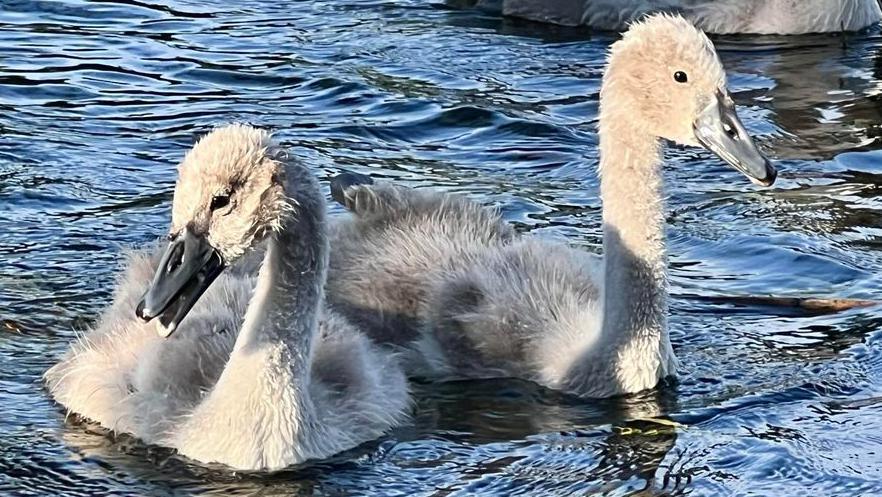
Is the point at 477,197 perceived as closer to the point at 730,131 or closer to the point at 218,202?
the point at 730,131

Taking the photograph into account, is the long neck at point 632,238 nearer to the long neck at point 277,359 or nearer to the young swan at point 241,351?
the young swan at point 241,351

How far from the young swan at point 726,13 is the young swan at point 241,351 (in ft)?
25.4

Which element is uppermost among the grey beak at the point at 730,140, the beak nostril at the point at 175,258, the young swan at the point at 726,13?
the grey beak at the point at 730,140

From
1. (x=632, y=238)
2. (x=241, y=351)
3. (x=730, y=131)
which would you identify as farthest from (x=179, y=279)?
(x=730, y=131)

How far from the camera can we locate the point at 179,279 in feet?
24.8

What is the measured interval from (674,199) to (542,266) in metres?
2.43

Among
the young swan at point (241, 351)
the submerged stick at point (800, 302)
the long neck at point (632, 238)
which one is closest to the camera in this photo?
the young swan at point (241, 351)

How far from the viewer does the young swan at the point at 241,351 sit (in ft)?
25.1

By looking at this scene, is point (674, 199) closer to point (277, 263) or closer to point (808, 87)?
point (808, 87)

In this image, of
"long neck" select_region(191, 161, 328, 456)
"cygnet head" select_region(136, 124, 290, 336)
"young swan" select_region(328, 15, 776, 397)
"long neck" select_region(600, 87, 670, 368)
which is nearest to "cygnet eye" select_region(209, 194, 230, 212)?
"cygnet head" select_region(136, 124, 290, 336)

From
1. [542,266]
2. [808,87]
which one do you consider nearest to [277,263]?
[542,266]

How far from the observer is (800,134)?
1307 cm

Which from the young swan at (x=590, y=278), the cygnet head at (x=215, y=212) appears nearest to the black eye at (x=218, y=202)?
the cygnet head at (x=215, y=212)

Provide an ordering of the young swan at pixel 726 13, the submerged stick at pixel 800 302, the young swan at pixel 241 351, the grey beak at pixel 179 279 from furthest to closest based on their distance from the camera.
→ the young swan at pixel 726 13 → the submerged stick at pixel 800 302 → the young swan at pixel 241 351 → the grey beak at pixel 179 279
